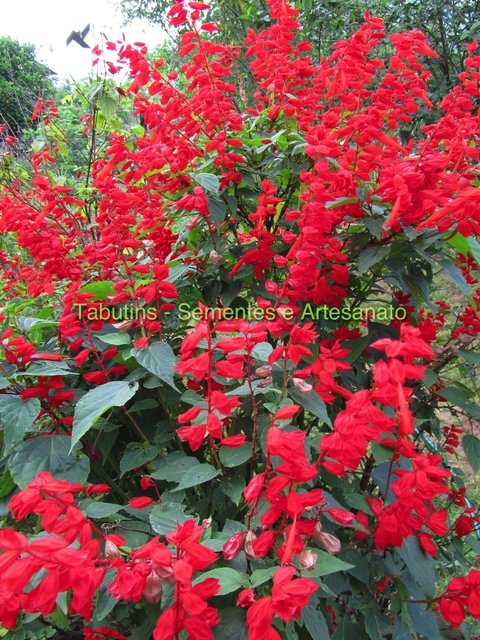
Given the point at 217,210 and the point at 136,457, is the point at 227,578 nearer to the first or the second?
the point at 136,457

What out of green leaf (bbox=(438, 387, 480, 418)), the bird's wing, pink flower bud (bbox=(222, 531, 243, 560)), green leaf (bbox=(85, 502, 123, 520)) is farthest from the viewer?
the bird's wing

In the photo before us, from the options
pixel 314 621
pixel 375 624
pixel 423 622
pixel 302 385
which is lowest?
pixel 423 622

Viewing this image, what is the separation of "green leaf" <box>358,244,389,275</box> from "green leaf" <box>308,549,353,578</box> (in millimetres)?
631

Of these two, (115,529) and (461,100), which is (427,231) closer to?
(461,100)

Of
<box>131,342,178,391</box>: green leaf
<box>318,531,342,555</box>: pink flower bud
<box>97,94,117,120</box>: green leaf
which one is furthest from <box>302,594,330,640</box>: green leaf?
<box>97,94,117,120</box>: green leaf

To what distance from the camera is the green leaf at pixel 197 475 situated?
105 cm

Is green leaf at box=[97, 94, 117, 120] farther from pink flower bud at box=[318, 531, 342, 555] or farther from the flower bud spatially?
pink flower bud at box=[318, 531, 342, 555]

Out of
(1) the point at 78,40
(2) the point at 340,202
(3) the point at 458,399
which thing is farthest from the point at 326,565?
(1) the point at 78,40

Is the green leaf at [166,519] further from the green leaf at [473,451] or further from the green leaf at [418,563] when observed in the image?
the green leaf at [473,451]

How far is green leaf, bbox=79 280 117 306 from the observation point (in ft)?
4.58

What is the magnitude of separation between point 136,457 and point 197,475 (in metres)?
0.27

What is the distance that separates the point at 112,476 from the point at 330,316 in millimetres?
787

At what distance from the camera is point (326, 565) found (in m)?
0.83

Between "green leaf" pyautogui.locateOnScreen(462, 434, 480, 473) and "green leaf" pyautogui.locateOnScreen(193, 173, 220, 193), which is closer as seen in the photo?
"green leaf" pyautogui.locateOnScreen(193, 173, 220, 193)
